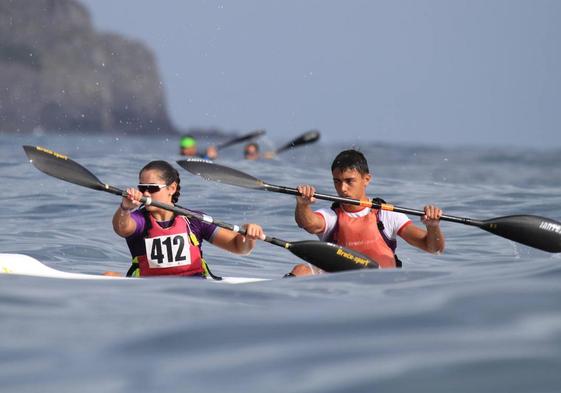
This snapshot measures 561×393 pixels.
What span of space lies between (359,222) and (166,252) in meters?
1.44

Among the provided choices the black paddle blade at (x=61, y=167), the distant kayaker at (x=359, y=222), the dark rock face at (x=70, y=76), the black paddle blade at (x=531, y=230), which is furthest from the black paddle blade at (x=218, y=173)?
the dark rock face at (x=70, y=76)

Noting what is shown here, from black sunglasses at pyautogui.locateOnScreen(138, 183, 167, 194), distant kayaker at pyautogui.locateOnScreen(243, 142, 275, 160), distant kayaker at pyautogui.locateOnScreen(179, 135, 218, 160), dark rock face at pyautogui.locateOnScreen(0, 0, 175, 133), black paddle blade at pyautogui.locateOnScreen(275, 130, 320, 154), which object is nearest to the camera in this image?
black sunglasses at pyautogui.locateOnScreen(138, 183, 167, 194)

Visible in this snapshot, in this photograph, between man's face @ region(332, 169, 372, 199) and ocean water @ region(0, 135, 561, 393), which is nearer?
ocean water @ region(0, 135, 561, 393)

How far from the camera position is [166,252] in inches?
262

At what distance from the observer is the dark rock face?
97.6 meters

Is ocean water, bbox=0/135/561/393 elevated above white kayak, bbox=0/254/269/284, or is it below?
below

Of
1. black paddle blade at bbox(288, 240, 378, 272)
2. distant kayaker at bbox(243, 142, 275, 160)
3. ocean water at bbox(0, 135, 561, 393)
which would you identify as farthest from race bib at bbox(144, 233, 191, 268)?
distant kayaker at bbox(243, 142, 275, 160)

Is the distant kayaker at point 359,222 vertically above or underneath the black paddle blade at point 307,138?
underneath

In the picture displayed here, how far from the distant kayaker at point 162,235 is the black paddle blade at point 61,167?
44 cm

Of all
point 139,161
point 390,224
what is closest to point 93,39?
point 139,161

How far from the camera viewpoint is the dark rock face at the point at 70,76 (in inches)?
3841

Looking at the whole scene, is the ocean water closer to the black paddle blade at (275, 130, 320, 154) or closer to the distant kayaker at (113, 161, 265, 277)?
the distant kayaker at (113, 161, 265, 277)

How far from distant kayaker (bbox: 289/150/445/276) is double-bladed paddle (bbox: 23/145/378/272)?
0.38 metres

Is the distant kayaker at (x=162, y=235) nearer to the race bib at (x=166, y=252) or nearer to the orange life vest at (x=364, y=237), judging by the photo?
the race bib at (x=166, y=252)
